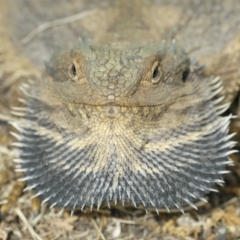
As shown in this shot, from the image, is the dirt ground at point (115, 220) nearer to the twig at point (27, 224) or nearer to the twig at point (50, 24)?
the twig at point (27, 224)

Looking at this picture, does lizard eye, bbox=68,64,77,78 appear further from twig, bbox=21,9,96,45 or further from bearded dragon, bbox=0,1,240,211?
twig, bbox=21,9,96,45

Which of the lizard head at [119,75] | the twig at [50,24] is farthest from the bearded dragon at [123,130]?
the twig at [50,24]

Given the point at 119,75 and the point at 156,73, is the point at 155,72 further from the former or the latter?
the point at 119,75

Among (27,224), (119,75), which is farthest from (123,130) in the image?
(27,224)

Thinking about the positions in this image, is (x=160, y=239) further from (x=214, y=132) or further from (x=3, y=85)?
(x=3, y=85)

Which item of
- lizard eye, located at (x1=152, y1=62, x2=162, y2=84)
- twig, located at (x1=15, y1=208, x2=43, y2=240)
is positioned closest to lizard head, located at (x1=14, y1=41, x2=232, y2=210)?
lizard eye, located at (x1=152, y1=62, x2=162, y2=84)

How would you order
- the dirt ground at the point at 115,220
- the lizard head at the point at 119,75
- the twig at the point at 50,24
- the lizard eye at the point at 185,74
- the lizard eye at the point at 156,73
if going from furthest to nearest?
1. the twig at the point at 50,24
2. the dirt ground at the point at 115,220
3. the lizard eye at the point at 185,74
4. the lizard eye at the point at 156,73
5. the lizard head at the point at 119,75

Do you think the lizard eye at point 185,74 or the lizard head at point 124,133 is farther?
the lizard eye at point 185,74

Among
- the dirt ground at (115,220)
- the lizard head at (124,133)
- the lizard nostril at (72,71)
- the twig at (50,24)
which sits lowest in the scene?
the dirt ground at (115,220)
